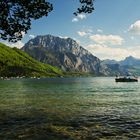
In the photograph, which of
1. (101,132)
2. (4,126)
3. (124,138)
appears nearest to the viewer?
(124,138)

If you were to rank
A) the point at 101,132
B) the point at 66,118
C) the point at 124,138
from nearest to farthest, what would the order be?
the point at 124,138 < the point at 101,132 < the point at 66,118

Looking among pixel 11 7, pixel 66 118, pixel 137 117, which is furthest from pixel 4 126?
pixel 137 117

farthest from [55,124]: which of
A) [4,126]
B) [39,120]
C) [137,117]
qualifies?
[137,117]

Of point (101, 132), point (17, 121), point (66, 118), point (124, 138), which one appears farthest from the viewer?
point (66, 118)

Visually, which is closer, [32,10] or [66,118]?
[32,10]

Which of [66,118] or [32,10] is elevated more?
[32,10]

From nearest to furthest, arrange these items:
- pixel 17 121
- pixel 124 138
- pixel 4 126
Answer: pixel 124 138
pixel 4 126
pixel 17 121

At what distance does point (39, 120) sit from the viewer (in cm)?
3588

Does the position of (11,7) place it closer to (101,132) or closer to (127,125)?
(101,132)

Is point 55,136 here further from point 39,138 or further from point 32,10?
point 32,10

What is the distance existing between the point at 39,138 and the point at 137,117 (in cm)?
1784

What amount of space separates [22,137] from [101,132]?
27.1 feet

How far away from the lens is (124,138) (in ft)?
84.7

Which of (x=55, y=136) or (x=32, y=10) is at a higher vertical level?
(x=32, y=10)
